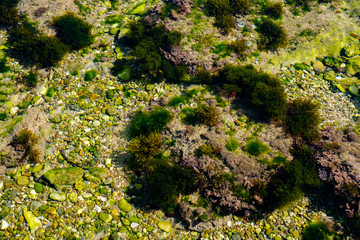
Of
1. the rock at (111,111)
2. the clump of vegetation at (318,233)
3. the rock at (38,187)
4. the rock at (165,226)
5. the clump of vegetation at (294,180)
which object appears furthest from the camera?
the rock at (111,111)

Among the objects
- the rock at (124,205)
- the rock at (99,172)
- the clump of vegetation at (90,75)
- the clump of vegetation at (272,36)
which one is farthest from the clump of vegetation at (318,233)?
the clump of vegetation at (90,75)

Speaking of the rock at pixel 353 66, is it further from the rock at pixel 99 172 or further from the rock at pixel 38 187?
Answer: the rock at pixel 38 187

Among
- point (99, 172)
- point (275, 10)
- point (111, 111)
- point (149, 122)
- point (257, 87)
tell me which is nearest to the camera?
point (99, 172)

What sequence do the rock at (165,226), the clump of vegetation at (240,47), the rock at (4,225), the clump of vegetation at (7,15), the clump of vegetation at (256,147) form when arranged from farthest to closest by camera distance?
1. the clump of vegetation at (7,15)
2. the clump of vegetation at (240,47)
3. the clump of vegetation at (256,147)
4. the rock at (165,226)
5. the rock at (4,225)

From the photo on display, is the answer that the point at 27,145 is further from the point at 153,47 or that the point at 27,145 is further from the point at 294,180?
the point at 294,180

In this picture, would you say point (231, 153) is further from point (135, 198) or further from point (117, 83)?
point (117, 83)

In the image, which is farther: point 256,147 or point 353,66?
point 353,66

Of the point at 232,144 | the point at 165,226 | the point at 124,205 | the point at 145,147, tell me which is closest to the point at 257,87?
the point at 232,144
